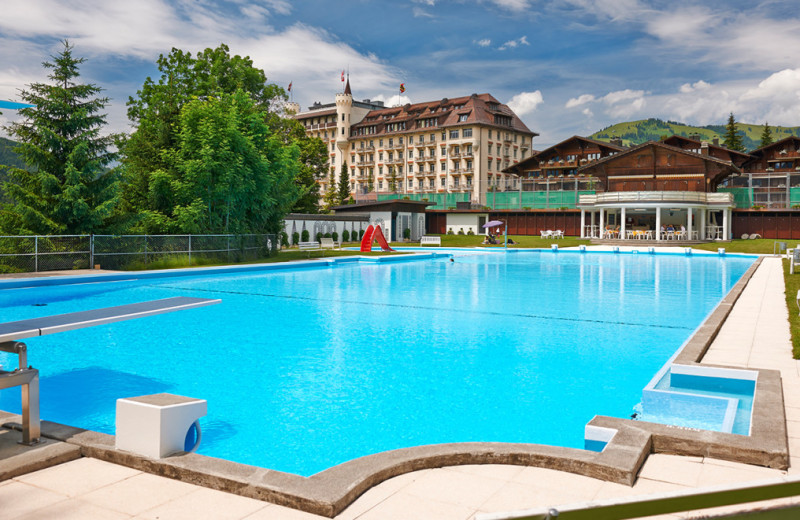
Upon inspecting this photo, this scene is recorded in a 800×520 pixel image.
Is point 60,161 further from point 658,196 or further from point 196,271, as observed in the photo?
point 658,196

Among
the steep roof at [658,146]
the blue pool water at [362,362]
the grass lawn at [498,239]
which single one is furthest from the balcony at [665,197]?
the blue pool water at [362,362]

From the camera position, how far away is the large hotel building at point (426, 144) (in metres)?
80.2

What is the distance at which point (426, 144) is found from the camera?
8531 centimetres

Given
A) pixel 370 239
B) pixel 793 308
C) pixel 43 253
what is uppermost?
pixel 370 239

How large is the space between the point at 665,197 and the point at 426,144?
43.6 metres

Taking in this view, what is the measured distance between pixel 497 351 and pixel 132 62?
3663cm

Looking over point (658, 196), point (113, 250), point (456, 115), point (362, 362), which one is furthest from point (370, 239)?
point (456, 115)

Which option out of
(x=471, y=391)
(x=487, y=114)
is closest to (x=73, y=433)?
(x=471, y=391)

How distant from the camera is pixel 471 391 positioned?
7.85m

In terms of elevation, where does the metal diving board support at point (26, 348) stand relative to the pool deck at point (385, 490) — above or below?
above

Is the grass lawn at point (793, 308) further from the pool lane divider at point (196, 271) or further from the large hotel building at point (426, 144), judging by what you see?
the large hotel building at point (426, 144)

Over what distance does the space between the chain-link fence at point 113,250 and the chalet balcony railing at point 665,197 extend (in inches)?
1259

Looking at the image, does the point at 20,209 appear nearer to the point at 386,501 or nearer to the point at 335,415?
the point at 335,415

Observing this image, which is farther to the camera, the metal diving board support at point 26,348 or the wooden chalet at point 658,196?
the wooden chalet at point 658,196
